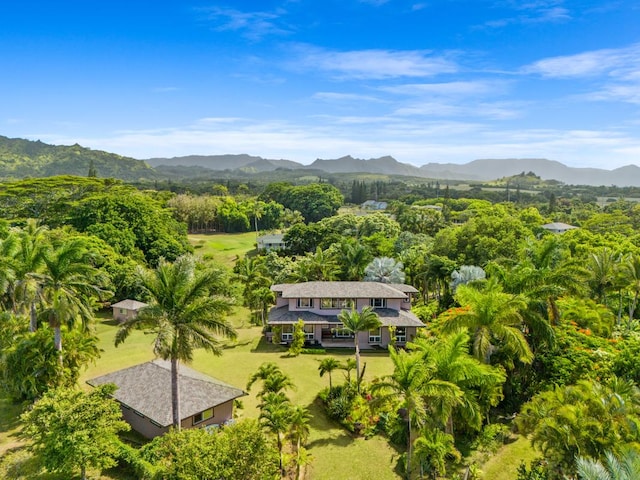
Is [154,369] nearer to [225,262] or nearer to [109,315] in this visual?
[109,315]

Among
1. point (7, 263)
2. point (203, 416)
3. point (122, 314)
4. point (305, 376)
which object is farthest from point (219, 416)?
point (122, 314)

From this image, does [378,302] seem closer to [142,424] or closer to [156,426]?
[156,426]

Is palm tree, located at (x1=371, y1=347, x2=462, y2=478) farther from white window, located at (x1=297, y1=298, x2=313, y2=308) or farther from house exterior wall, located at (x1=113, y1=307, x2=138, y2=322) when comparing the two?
house exterior wall, located at (x1=113, y1=307, x2=138, y2=322)

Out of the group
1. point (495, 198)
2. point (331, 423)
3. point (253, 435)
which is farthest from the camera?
point (495, 198)

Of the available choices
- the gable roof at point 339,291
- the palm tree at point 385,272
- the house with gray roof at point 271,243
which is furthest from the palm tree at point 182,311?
the house with gray roof at point 271,243

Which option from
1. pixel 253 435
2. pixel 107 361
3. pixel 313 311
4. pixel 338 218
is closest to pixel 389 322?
pixel 313 311

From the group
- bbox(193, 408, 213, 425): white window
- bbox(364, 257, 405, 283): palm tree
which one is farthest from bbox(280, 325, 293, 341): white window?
bbox(193, 408, 213, 425): white window
